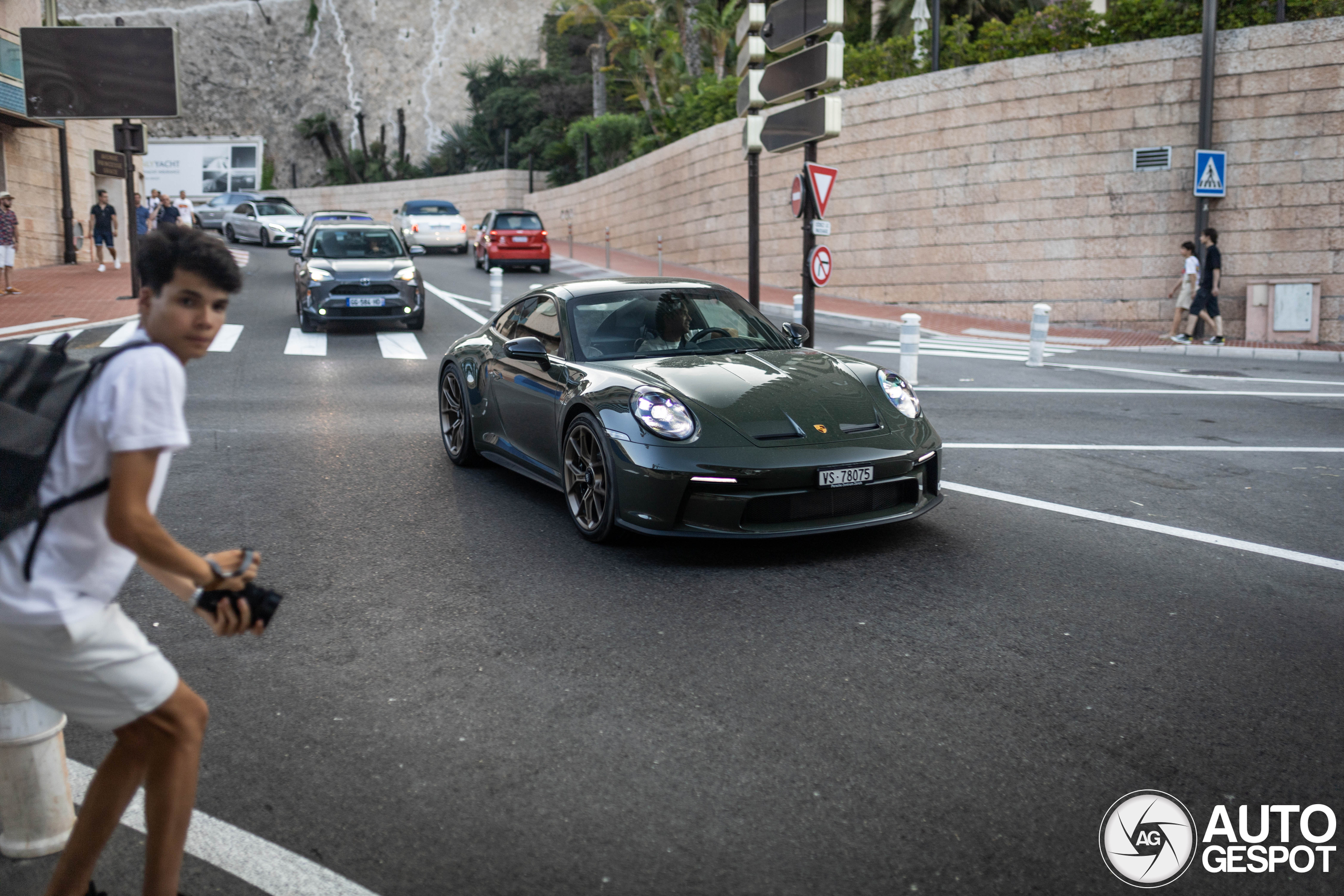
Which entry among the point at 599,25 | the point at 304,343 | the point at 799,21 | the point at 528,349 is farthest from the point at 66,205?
the point at 599,25

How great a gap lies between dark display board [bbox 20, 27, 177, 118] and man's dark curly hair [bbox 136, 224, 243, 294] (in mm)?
21095

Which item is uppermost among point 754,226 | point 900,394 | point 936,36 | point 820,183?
point 936,36

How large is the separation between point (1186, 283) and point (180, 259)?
1851cm

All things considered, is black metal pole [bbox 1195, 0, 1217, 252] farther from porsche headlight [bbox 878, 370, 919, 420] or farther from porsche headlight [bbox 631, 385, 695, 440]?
porsche headlight [bbox 631, 385, 695, 440]

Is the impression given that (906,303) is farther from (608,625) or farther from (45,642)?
(45,642)

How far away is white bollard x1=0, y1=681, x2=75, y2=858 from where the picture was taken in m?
2.84

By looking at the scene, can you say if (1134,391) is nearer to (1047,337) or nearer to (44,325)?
(1047,337)

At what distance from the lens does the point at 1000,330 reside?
2066cm

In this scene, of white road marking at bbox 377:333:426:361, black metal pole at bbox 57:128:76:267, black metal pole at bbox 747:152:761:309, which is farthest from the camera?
black metal pole at bbox 57:128:76:267

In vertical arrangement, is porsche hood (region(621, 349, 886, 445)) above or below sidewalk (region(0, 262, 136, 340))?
below

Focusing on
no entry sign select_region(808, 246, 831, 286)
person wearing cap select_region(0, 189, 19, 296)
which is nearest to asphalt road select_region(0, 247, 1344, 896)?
no entry sign select_region(808, 246, 831, 286)

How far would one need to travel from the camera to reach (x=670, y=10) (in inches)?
1741

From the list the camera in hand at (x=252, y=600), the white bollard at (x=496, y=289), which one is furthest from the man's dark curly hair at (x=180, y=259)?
the white bollard at (x=496, y=289)

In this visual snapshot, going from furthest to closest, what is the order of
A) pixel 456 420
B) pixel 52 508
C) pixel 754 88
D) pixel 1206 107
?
pixel 1206 107
pixel 754 88
pixel 456 420
pixel 52 508
